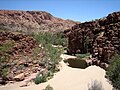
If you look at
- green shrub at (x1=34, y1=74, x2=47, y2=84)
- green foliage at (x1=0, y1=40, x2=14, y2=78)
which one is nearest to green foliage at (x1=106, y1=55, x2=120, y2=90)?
green shrub at (x1=34, y1=74, x2=47, y2=84)

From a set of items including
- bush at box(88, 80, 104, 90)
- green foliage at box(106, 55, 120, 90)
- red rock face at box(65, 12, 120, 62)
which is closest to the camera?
green foliage at box(106, 55, 120, 90)

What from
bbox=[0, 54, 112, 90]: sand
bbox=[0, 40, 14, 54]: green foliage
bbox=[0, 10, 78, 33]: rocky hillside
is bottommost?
bbox=[0, 54, 112, 90]: sand

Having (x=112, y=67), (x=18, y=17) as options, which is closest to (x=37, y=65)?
(x=112, y=67)

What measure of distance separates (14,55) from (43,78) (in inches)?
457

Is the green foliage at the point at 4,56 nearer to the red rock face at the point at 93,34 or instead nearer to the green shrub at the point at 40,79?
→ the green shrub at the point at 40,79

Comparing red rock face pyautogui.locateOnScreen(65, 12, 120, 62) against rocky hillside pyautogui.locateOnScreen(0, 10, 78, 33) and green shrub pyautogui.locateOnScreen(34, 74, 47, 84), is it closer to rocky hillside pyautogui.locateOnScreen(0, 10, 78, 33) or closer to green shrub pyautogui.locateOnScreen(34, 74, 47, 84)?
green shrub pyautogui.locateOnScreen(34, 74, 47, 84)

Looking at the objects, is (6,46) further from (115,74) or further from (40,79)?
(115,74)

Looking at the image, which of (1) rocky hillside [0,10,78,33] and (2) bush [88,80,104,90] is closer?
(2) bush [88,80,104,90]

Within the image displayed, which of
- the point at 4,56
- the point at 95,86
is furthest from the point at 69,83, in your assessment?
the point at 4,56

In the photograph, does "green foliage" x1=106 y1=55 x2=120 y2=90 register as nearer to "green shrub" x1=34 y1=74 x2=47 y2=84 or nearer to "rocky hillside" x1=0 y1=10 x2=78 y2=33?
"green shrub" x1=34 y1=74 x2=47 y2=84

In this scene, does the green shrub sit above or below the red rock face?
below

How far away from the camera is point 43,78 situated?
21141 mm

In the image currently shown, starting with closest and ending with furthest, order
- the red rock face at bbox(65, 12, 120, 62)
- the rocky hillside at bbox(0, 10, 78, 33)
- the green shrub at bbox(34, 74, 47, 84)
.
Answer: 1. the green shrub at bbox(34, 74, 47, 84)
2. the red rock face at bbox(65, 12, 120, 62)
3. the rocky hillside at bbox(0, 10, 78, 33)

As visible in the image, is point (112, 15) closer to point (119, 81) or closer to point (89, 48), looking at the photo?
point (89, 48)
